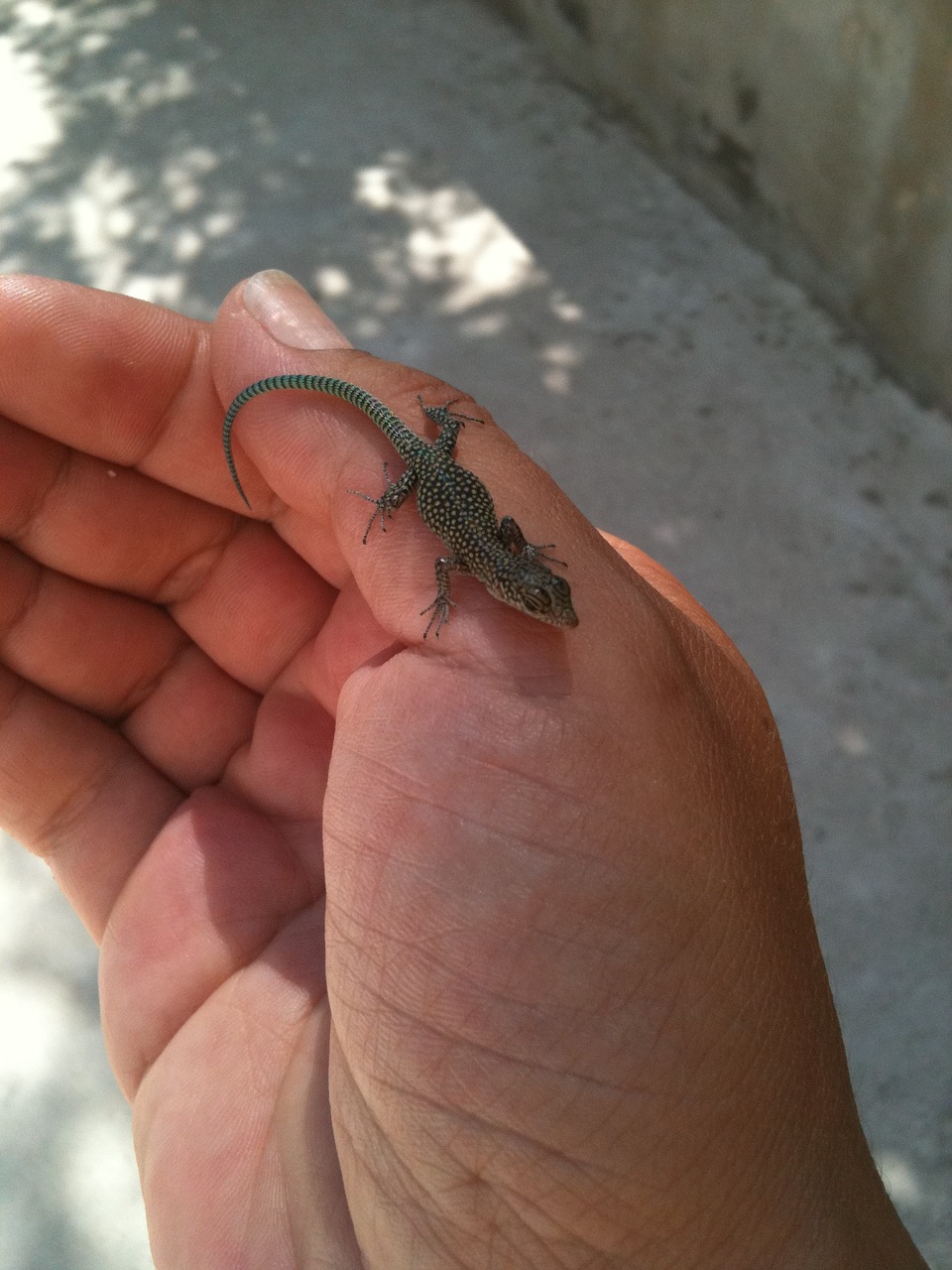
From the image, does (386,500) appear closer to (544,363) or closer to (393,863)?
(393,863)

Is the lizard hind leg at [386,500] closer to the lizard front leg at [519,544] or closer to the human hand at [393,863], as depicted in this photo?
the human hand at [393,863]

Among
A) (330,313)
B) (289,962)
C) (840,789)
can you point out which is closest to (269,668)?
(289,962)

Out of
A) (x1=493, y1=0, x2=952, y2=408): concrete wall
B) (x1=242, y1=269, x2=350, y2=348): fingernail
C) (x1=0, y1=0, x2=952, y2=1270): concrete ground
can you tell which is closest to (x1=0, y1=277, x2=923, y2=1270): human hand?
(x1=242, y1=269, x2=350, y2=348): fingernail

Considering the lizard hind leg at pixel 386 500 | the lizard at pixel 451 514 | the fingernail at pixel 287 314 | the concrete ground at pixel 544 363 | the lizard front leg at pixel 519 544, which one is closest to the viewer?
the lizard at pixel 451 514

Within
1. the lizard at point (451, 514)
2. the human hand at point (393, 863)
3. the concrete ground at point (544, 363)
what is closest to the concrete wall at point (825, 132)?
the concrete ground at point (544, 363)

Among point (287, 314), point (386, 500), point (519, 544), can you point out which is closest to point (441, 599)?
point (519, 544)

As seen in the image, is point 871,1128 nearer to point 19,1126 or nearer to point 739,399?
point 19,1126
